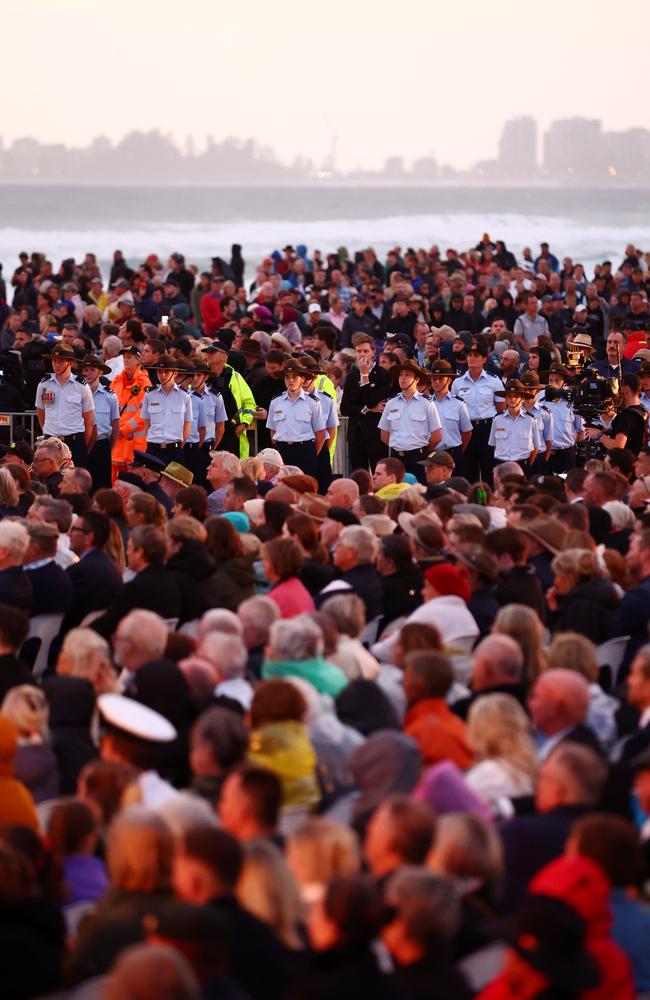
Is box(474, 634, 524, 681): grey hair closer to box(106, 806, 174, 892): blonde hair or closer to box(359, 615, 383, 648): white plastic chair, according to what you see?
box(359, 615, 383, 648): white plastic chair

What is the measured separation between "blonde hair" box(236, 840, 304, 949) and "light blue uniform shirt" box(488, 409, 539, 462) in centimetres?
1053

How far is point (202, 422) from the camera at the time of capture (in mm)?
14430

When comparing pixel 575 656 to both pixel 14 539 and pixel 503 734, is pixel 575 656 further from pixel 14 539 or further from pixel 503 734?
pixel 14 539

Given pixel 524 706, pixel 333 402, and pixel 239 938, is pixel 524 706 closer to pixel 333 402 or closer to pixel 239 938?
pixel 239 938

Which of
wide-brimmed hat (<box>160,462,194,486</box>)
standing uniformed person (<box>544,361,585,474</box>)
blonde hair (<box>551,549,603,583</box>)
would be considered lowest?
standing uniformed person (<box>544,361,585,474</box>)

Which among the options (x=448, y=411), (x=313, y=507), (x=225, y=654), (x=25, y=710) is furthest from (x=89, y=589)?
(x=448, y=411)

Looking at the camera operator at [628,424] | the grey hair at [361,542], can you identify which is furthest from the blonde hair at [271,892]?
the camera operator at [628,424]

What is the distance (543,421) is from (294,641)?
8916mm

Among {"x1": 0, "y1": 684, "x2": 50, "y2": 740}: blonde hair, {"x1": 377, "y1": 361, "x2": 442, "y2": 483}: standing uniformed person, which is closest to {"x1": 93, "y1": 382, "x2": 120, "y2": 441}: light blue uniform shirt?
{"x1": 377, "y1": 361, "x2": 442, "y2": 483}: standing uniformed person

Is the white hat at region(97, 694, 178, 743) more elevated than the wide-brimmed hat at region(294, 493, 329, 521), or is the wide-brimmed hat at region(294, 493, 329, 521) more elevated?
the white hat at region(97, 694, 178, 743)

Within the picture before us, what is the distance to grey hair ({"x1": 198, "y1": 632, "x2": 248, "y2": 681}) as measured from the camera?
270 inches

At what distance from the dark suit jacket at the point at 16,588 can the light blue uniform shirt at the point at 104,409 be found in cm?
589

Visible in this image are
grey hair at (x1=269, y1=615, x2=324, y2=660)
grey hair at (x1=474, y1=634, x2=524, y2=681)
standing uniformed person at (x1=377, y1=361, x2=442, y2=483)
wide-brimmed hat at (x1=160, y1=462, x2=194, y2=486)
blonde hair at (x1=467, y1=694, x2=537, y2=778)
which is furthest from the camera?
standing uniformed person at (x1=377, y1=361, x2=442, y2=483)

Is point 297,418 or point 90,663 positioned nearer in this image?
point 90,663
